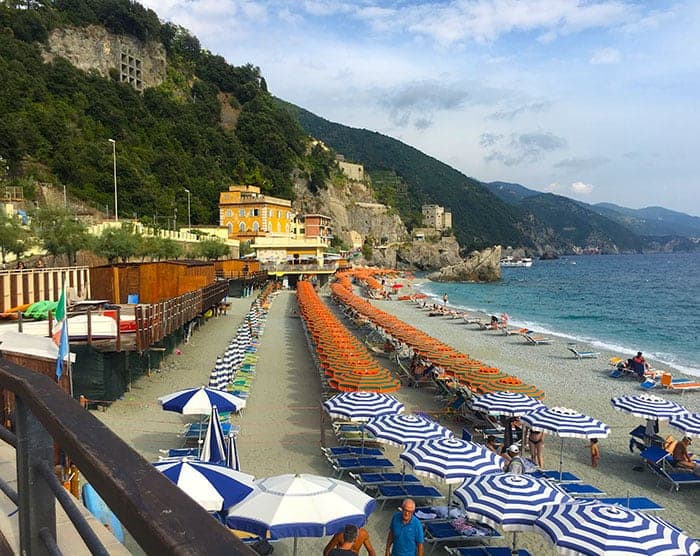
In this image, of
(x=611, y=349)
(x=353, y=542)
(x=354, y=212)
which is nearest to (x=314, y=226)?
(x=354, y=212)

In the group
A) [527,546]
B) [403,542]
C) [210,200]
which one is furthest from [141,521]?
[210,200]

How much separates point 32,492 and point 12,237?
78.0 ft

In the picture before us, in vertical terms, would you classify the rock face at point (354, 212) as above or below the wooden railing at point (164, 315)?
above

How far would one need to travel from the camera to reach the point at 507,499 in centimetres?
751

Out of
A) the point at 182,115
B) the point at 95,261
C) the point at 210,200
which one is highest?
the point at 182,115

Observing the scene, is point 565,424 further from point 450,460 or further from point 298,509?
point 298,509

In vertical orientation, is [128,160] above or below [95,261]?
above

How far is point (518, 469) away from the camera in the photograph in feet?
30.6

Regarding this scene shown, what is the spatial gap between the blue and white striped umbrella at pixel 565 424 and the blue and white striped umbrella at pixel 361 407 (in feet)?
9.12

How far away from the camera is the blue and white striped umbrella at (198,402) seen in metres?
11.4

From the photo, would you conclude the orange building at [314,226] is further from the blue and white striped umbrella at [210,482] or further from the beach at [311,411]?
the blue and white striped umbrella at [210,482]

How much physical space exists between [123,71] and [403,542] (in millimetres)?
89041

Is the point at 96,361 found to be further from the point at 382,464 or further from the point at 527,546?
the point at 527,546

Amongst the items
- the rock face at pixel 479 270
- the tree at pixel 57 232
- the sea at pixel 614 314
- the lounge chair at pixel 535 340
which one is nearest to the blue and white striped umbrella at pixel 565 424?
the sea at pixel 614 314
